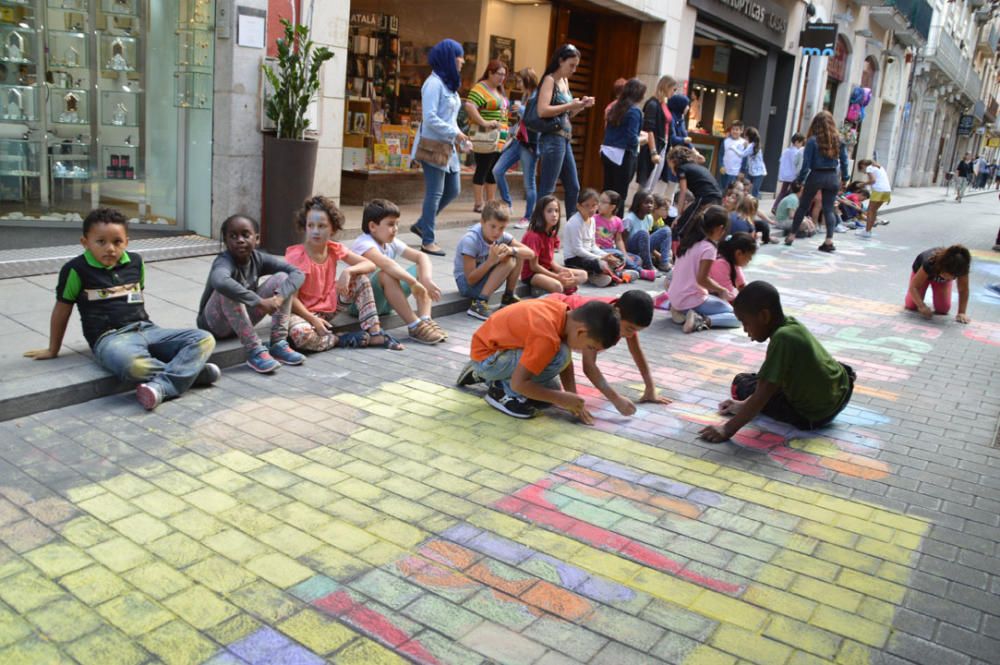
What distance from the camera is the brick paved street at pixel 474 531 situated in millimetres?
2725

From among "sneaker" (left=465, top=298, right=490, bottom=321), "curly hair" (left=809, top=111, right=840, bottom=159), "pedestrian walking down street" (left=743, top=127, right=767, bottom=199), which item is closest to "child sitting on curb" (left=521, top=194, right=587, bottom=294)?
"sneaker" (left=465, top=298, right=490, bottom=321)

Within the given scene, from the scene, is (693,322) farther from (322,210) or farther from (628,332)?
(322,210)

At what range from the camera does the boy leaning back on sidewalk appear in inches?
176

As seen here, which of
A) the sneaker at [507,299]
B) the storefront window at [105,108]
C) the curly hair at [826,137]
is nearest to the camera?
the sneaker at [507,299]

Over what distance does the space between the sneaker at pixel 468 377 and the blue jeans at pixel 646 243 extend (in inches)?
185

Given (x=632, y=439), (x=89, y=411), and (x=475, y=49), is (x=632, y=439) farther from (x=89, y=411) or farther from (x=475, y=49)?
(x=475, y=49)

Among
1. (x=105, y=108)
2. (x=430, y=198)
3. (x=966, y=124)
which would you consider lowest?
(x=430, y=198)

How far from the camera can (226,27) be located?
7516 mm

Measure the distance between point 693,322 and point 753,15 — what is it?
41.9 feet

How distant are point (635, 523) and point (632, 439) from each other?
0.99 m

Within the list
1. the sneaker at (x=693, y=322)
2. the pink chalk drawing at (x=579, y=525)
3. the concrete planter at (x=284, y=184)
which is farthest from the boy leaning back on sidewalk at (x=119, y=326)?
the sneaker at (x=693, y=322)

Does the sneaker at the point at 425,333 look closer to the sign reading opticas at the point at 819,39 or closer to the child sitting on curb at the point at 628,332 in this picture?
the child sitting on curb at the point at 628,332

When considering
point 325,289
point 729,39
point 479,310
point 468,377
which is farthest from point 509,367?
point 729,39

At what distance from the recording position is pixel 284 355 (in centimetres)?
538
